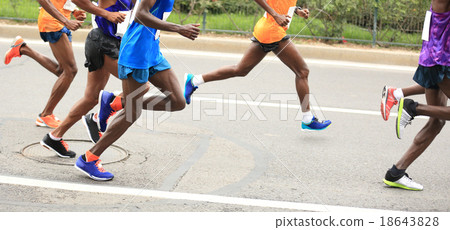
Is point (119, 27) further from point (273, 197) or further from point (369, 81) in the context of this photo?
point (369, 81)

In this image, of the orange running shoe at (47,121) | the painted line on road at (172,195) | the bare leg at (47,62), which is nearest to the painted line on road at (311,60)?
the bare leg at (47,62)

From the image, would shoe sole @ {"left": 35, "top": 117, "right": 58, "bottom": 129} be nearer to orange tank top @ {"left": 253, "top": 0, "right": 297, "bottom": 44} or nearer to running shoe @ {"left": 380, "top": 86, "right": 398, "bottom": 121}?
orange tank top @ {"left": 253, "top": 0, "right": 297, "bottom": 44}

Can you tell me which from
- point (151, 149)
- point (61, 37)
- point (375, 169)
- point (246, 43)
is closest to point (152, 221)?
point (151, 149)

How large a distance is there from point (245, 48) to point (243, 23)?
3.64 ft

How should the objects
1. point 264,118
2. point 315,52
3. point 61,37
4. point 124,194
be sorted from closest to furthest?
point 124,194
point 61,37
point 264,118
point 315,52

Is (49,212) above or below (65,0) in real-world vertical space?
below

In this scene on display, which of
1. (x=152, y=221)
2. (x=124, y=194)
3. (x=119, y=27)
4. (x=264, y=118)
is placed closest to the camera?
(x=152, y=221)

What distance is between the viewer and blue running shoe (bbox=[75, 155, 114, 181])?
5.67 m

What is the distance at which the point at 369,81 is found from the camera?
1072 cm

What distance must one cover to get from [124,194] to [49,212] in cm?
68

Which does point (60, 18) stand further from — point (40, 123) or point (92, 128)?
point (40, 123)

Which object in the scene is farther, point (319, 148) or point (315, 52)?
point (315, 52)

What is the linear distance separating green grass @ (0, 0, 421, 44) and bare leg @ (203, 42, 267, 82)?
5009 millimetres

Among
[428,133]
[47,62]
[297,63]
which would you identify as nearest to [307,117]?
[297,63]
